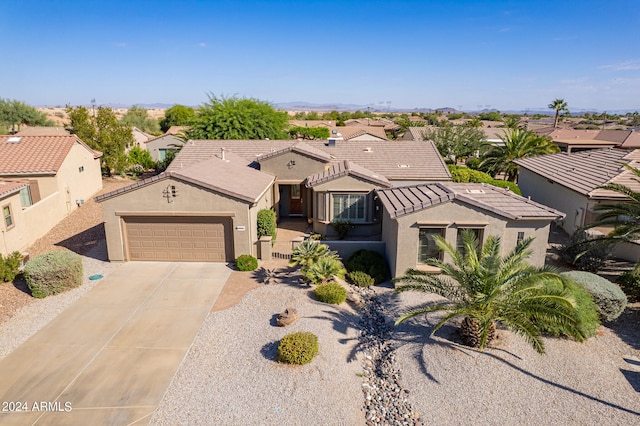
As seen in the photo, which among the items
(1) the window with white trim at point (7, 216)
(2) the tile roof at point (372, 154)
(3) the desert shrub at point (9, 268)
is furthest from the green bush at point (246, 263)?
(1) the window with white trim at point (7, 216)

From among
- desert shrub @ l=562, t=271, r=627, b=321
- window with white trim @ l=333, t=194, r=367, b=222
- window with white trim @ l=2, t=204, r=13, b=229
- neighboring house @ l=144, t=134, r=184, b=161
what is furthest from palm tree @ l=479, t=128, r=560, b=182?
window with white trim @ l=2, t=204, r=13, b=229

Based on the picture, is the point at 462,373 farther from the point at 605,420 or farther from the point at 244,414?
the point at 244,414

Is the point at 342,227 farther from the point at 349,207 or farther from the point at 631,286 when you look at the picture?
the point at 631,286

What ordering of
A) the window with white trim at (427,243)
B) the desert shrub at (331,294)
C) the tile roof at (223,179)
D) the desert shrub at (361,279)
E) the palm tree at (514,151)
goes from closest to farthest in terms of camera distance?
the desert shrub at (331,294) → the window with white trim at (427,243) → the desert shrub at (361,279) → the tile roof at (223,179) → the palm tree at (514,151)

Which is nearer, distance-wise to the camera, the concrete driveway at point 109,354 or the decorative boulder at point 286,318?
the concrete driveway at point 109,354

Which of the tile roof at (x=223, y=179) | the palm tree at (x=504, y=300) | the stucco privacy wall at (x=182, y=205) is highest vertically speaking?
the tile roof at (x=223, y=179)

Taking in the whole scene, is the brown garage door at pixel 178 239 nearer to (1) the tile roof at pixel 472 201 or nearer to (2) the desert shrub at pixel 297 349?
(1) the tile roof at pixel 472 201

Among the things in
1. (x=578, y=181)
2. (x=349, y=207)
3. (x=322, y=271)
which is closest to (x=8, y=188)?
(x=322, y=271)
